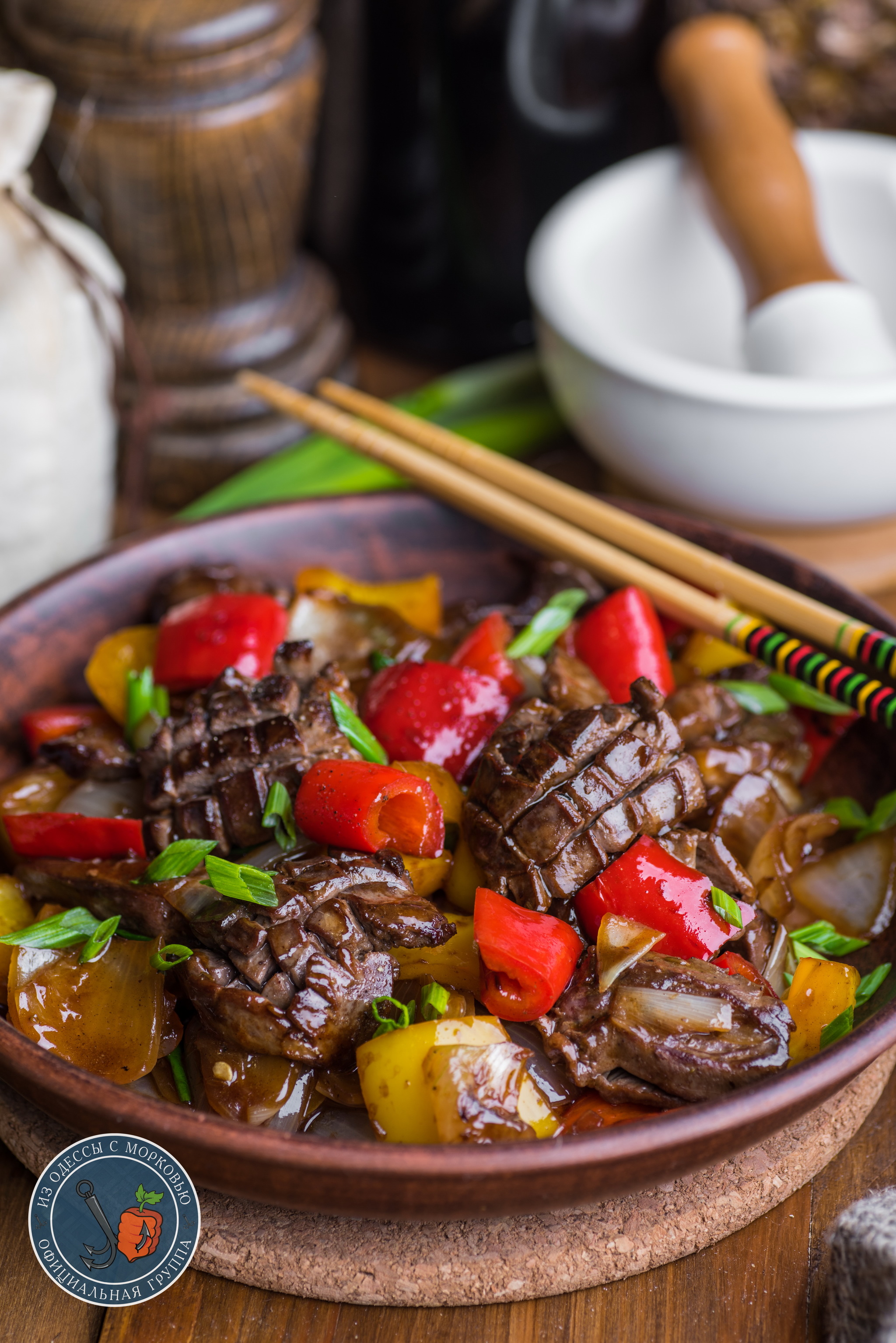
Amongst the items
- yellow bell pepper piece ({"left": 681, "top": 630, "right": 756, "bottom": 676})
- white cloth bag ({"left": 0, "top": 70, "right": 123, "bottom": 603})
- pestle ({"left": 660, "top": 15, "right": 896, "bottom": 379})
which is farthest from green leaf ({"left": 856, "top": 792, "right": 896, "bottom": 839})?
white cloth bag ({"left": 0, "top": 70, "right": 123, "bottom": 603})

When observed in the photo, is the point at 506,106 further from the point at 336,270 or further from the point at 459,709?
the point at 459,709

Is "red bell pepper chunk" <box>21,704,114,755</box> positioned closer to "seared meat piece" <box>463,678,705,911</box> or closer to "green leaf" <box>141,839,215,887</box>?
"green leaf" <box>141,839,215,887</box>

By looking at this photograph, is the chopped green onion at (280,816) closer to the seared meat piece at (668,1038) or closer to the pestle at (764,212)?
the seared meat piece at (668,1038)

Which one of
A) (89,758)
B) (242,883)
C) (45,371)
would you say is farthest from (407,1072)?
(45,371)

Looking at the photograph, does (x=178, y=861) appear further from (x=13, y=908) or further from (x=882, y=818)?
(x=882, y=818)

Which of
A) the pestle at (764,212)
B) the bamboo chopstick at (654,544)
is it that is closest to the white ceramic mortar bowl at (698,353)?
the pestle at (764,212)
